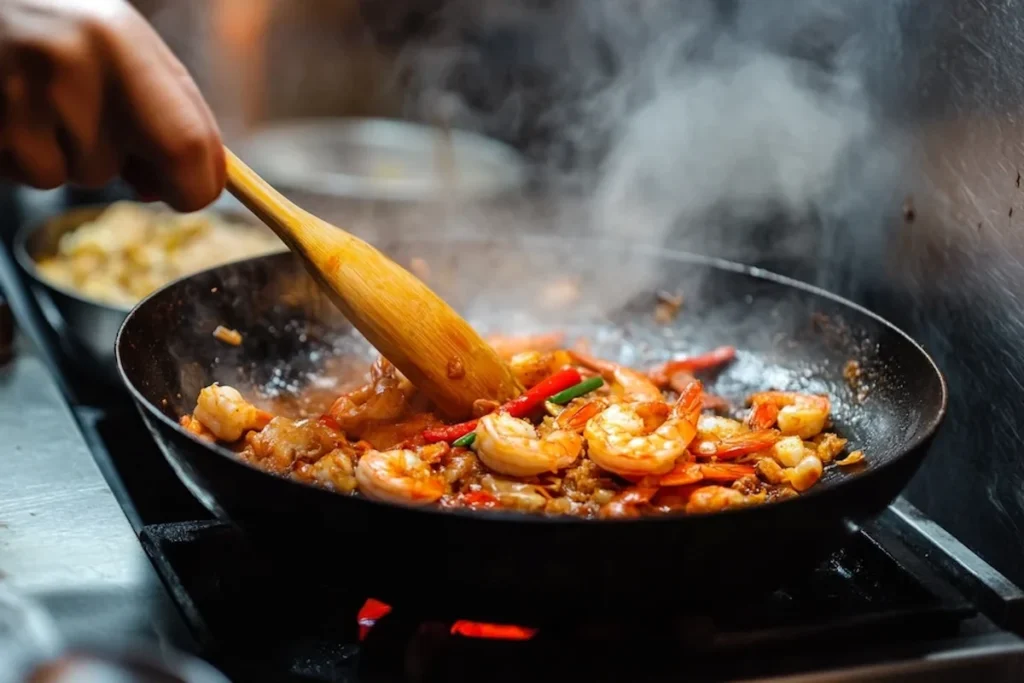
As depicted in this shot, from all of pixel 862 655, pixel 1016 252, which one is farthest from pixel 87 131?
pixel 1016 252

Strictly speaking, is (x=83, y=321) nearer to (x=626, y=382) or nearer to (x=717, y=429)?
(x=626, y=382)

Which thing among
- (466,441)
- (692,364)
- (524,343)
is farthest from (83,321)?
(692,364)

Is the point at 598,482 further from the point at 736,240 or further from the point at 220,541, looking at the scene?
the point at 736,240

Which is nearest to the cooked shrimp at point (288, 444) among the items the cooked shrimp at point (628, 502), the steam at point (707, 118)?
the cooked shrimp at point (628, 502)

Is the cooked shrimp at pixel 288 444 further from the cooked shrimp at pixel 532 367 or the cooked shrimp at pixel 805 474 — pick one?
the cooked shrimp at pixel 805 474

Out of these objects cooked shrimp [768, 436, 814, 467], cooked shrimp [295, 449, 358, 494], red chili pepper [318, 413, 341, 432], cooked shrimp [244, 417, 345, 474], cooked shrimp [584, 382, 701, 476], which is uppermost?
cooked shrimp [584, 382, 701, 476]

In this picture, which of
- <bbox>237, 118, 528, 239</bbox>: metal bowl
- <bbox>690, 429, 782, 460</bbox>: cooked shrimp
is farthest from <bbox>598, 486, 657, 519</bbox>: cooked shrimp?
<bbox>237, 118, 528, 239</bbox>: metal bowl

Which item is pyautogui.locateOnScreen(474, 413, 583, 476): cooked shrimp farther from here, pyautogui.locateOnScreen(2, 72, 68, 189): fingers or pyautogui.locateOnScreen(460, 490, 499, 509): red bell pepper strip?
pyautogui.locateOnScreen(2, 72, 68, 189): fingers
